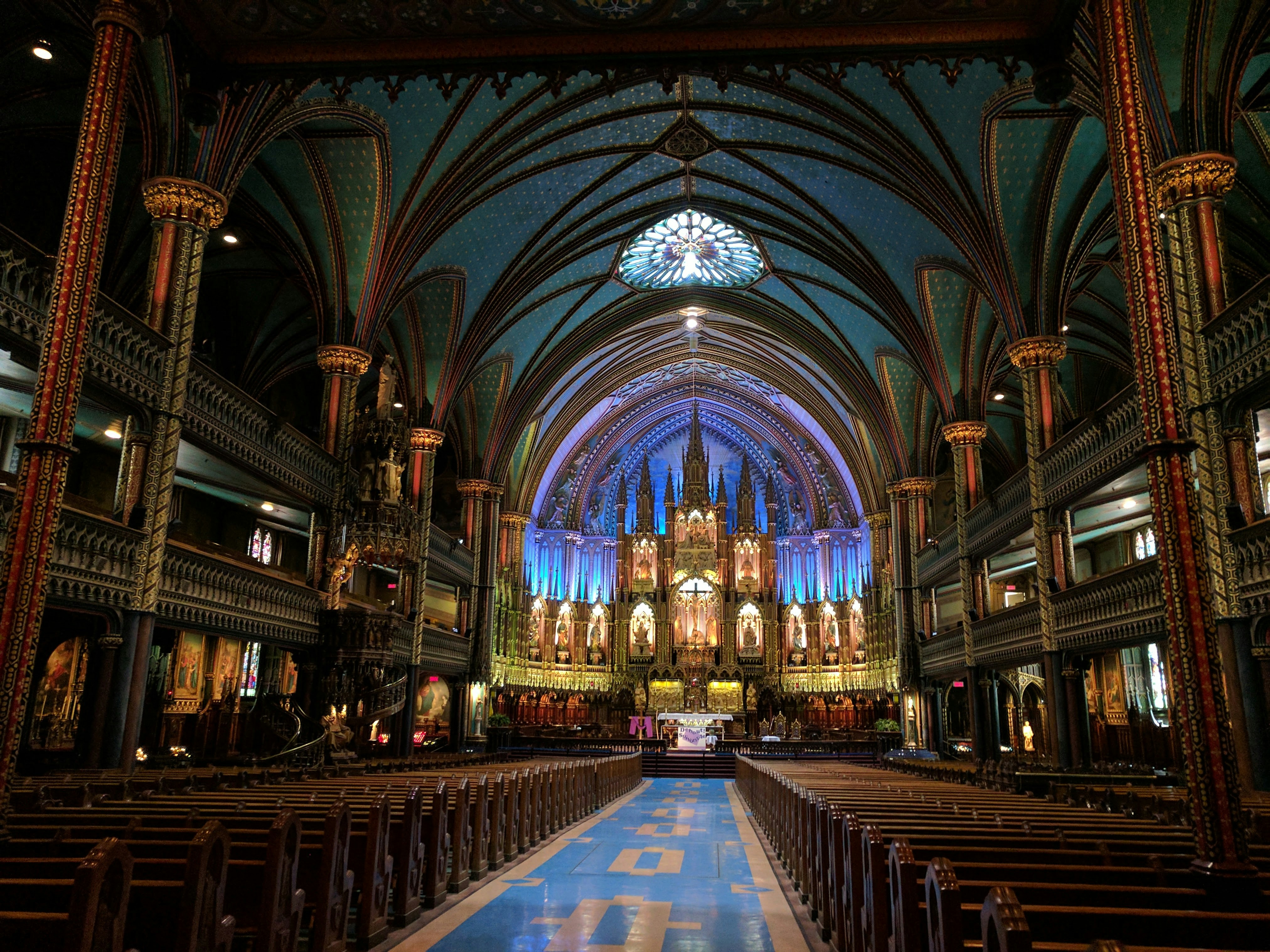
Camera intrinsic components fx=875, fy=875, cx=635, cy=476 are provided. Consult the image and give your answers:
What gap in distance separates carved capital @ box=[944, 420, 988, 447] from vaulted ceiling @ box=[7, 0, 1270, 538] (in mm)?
277

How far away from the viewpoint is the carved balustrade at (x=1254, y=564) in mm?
11266

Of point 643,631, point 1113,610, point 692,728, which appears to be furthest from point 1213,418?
point 643,631

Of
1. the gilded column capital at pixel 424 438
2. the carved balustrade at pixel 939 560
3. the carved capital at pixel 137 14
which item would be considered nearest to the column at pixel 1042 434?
the carved balustrade at pixel 939 560

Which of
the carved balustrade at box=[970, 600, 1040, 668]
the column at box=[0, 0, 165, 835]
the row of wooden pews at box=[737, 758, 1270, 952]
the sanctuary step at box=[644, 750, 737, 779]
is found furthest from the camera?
the sanctuary step at box=[644, 750, 737, 779]

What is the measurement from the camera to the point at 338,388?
19750 millimetres

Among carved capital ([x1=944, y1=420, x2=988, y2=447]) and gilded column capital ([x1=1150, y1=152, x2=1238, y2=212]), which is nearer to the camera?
gilded column capital ([x1=1150, y1=152, x2=1238, y2=212])

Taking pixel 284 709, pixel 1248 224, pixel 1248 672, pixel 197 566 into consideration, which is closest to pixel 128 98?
pixel 197 566

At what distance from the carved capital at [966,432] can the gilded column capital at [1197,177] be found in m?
10.5

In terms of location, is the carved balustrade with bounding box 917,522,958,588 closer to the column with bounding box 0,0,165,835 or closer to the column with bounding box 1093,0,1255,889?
the column with bounding box 1093,0,1255,889

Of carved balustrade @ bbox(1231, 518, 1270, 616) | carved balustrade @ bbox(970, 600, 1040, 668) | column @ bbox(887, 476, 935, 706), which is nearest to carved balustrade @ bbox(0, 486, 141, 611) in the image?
carved balustrade @ bbox(1231, 518, 1270, 616)

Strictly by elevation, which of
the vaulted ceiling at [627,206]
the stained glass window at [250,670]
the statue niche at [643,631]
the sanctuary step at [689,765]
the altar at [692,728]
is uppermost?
the vaulted ceiling at [627,206]

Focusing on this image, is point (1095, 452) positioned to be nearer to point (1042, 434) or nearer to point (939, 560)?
point (1042, 434)

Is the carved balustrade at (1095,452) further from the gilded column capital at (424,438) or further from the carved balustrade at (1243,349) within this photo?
the gilded column capital at (424,438)

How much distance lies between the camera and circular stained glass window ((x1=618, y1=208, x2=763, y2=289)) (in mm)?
28375
